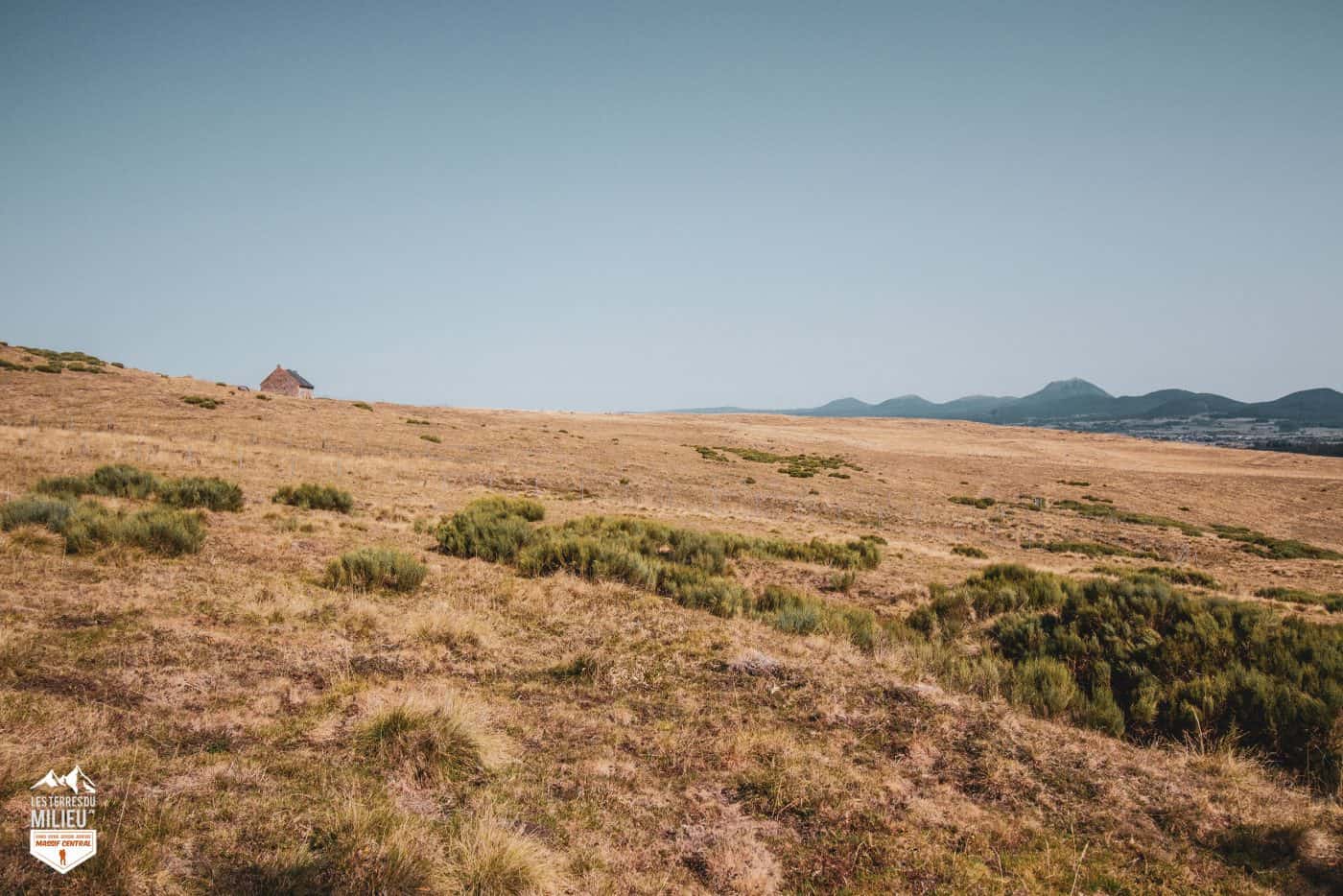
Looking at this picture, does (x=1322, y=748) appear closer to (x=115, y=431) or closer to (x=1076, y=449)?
(x=115, y=431)

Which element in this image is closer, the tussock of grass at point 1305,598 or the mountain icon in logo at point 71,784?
the mountain icon in logo at point 71,784

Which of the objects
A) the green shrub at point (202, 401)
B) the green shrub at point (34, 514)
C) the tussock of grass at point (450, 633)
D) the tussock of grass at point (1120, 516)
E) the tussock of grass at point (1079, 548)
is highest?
the green shrub at point (202, 401)

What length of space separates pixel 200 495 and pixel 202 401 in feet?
132

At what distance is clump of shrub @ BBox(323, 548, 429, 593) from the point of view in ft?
34.8

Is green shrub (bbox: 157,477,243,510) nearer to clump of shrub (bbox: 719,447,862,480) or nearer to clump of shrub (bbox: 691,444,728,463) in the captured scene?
clump of shrub (bbox: 719,447,862,480)

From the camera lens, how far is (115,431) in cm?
3141

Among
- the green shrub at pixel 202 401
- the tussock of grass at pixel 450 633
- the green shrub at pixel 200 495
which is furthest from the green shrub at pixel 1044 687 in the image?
the green shrub at pixel 202 401

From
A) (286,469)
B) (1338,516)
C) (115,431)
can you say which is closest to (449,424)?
(115,431)

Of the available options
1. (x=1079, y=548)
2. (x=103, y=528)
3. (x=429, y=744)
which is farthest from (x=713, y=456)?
(x=429, y=744)

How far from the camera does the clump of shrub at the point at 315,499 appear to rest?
17.5 m

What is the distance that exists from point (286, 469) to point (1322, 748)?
29359mm

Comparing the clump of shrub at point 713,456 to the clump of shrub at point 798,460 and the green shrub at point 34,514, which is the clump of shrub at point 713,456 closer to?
the clump of shrub at point 798,460

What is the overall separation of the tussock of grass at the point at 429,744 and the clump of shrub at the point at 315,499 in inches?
539

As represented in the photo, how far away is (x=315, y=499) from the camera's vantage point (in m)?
17.7
